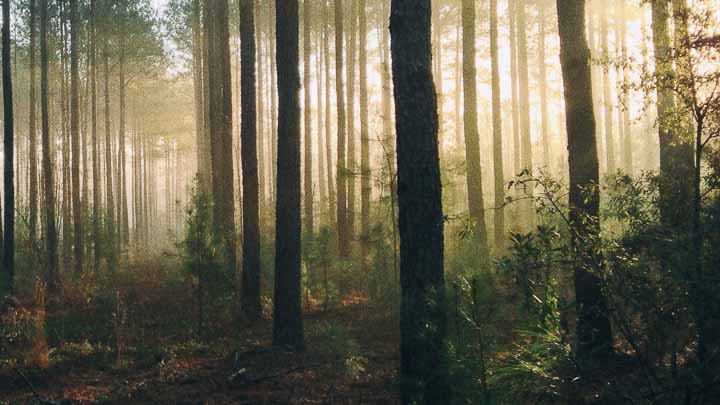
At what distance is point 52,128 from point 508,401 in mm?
32830

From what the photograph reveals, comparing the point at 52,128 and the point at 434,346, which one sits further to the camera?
the point at 52,128

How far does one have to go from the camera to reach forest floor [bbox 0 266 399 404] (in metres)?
6.49

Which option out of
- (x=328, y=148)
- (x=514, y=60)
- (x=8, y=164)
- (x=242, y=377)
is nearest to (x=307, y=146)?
(x=328, y=148)

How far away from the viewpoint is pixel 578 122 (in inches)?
273

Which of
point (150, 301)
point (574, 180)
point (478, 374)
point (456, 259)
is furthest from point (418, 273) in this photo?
point (150, 301)

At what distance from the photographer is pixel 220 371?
24.8ft

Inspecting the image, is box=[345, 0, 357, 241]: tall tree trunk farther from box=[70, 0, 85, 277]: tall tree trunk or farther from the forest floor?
box=[70, 0, 85, 277]: tall tree trunk

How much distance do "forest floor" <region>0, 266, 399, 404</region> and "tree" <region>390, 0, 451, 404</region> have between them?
4.70 ft

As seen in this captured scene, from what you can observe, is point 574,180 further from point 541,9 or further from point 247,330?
point 541,9

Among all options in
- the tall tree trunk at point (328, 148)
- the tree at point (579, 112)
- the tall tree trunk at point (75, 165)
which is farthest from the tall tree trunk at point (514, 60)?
the tall tree trunk at point (75, 165)

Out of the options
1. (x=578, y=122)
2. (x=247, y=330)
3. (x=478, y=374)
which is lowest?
(x=247, y=330)

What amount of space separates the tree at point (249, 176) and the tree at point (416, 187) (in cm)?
563

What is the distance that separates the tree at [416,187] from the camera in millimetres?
5004

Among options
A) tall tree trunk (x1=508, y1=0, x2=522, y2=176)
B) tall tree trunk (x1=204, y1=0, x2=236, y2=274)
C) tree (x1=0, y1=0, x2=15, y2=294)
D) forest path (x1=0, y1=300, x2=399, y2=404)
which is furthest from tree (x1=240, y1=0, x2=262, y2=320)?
tall tree trunk (x1=508, y1=0, x2=522, y2=176)
